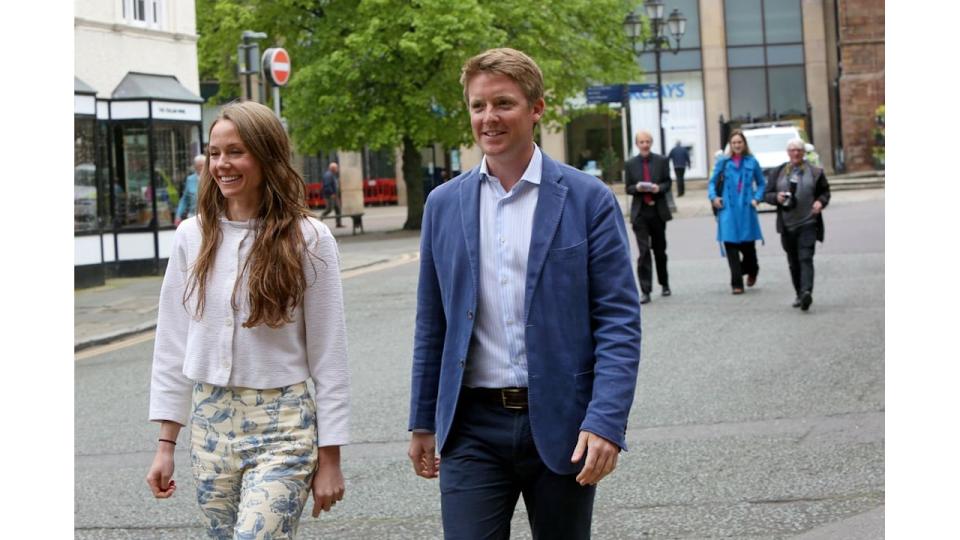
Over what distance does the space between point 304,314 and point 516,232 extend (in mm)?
632

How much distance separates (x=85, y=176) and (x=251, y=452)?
1990 centimetres

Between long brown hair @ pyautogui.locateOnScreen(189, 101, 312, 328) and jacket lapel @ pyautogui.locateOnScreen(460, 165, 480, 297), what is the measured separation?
447mm

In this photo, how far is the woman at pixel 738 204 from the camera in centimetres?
1617

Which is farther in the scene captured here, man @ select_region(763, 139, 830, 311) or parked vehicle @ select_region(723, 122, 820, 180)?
parked vehicle @ select_region(723, 122, 820, 180)

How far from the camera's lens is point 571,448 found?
3.69 metres

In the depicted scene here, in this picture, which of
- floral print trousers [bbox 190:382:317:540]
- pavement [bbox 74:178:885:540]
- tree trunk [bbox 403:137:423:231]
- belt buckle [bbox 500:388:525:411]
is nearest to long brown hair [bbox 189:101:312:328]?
floral print trousers [bbox 190:382:317:540]

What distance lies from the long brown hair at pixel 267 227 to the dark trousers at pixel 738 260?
497 inches

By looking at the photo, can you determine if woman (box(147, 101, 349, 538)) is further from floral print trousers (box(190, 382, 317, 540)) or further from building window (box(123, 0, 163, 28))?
building window (box(123, 0, 163, 28))

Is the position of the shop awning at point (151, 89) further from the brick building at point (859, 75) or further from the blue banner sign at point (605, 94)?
the brick building at point (859, 75)

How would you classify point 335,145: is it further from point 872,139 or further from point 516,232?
point 516,232

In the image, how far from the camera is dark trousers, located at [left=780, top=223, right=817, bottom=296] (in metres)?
14.4

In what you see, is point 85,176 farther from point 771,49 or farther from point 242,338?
point 771,49

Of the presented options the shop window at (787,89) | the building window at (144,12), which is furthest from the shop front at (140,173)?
the shop window at (787,89)

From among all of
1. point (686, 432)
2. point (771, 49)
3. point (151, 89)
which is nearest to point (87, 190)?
point (151, 89)
